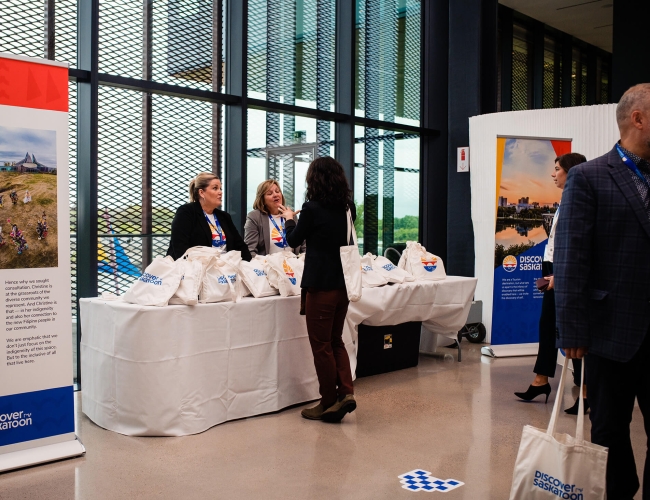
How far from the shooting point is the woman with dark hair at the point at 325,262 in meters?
4.14

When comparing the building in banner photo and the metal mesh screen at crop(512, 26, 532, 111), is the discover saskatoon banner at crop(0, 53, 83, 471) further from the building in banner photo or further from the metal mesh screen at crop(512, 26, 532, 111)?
the metal mesh screen at crop(512, 26, 532, 111)

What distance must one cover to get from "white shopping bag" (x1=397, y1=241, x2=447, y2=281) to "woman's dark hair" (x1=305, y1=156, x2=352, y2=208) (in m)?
1.92

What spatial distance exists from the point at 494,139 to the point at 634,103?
466 centimetres

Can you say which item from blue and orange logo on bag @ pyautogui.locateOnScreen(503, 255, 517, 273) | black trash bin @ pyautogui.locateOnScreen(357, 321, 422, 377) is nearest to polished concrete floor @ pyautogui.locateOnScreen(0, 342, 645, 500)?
black trash bin @ pyautogui.locateOnScreen(357, 321, 422, 377)

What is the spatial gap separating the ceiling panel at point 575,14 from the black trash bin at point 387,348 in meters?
5.18

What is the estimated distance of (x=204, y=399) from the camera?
13.1 feet

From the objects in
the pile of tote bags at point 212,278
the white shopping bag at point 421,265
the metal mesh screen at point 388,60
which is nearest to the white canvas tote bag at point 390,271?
the white shopping bag at point 421,265

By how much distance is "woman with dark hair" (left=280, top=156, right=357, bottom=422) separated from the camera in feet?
13.6

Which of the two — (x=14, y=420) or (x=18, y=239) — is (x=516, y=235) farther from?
(x=14, y=420)

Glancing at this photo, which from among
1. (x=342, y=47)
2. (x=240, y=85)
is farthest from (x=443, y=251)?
(x=240, y=85)

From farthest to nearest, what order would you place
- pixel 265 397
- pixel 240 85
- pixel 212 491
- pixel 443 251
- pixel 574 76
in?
pixel 574 76 → pixel 443 251 → pixel 240 85 → pixel 265 397 → pixel 212 491

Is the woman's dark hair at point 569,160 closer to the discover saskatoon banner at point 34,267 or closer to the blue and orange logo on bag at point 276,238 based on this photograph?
the blue and orange logo on bag at point 276,238

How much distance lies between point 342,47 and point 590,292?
5.40 meters

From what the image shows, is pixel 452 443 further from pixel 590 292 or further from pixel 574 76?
pixel 574 76
